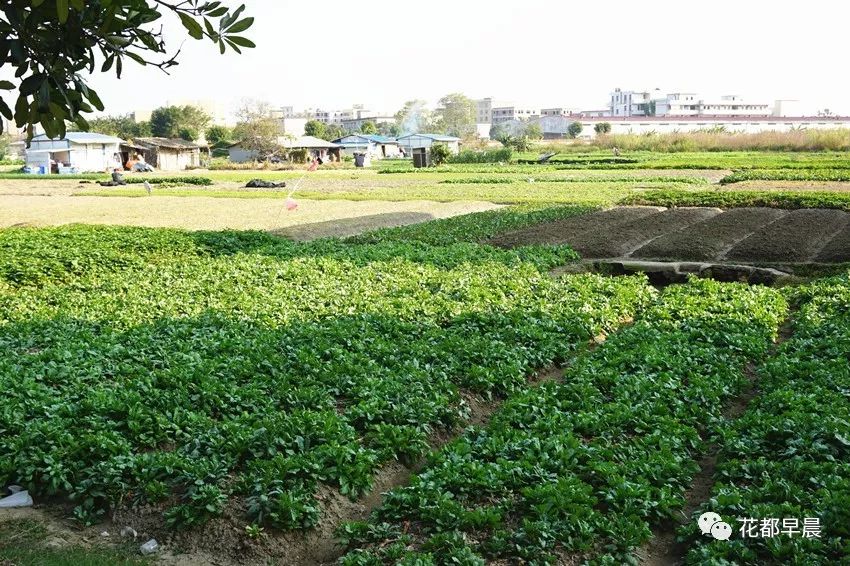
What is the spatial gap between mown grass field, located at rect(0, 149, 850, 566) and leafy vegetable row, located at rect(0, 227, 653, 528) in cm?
3

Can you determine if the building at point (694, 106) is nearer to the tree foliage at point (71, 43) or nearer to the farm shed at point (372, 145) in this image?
the farm shed at point (372, 145)

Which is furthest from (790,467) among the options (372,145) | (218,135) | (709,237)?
(218,135)

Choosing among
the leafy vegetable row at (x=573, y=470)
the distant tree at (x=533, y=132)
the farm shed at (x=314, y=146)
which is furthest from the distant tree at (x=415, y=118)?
the leafy vegetable row at (x=573, y=470)

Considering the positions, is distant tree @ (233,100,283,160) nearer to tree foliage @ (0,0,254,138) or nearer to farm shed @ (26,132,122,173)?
farm shed @ (26,132,122,173)

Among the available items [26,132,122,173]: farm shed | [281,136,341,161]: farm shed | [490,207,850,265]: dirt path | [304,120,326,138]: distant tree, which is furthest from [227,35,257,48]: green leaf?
[304,120,326,138]: distant tree

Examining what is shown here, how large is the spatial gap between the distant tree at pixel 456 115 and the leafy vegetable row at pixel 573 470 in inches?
5507

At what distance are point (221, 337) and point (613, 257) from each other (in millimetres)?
10079

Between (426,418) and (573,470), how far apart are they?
163 centimetres

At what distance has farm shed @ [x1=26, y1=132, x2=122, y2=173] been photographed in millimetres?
66312

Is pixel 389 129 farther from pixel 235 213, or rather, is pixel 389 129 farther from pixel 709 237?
pixel 709 237

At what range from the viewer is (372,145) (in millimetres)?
101438

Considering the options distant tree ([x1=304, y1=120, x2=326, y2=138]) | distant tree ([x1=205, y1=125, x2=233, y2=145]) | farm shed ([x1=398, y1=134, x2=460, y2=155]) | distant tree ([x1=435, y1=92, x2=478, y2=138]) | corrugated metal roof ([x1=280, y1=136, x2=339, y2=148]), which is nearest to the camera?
corrugated metal roof ([x1=280, y1=136, x2=339, y2=148])

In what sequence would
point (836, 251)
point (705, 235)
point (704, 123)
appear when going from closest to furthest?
point (836, 251), point (705, 235), point (704, 123)

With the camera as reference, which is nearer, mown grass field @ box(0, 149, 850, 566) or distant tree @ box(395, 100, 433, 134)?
mown grass field @ box(0, 149, 850, 566)
